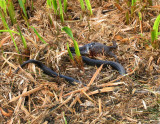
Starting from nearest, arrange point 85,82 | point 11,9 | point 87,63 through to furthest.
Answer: point 85,82
point 87,63
point 11,9

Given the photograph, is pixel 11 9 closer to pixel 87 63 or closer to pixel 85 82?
pixel 87 63

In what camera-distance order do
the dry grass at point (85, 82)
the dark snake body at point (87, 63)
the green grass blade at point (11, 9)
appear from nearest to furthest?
1. the dry grass at point (85, 82)
2. the dark snake body at point (87, 63)
3. the green grass blade at point (11, 9)

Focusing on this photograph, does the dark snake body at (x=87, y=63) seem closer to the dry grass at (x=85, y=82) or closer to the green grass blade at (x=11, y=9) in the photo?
the dry grass at (x=85, y=82)

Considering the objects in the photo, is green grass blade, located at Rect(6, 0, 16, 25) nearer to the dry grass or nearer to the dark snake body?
the dry grass

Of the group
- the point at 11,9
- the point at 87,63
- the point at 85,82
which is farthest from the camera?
the point at 11,9

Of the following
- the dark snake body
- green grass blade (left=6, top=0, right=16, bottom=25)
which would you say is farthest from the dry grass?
green grass blade (left=6, top=0, right=16, bottom=25)

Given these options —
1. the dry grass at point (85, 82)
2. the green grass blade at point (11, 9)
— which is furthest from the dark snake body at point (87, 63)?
the green grass blade at point (11, 9)

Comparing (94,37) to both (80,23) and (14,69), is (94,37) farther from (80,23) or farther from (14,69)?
(14,69)

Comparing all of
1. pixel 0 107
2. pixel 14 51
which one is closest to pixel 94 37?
pixel 14 51

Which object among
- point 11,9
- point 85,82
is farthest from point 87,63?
point 11,9
